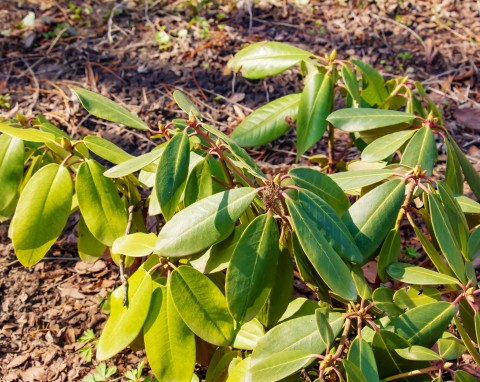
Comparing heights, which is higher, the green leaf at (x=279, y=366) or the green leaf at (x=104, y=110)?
the green leaf at (x=104, y=110)

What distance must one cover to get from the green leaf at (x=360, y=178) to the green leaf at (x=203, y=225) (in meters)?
0.28

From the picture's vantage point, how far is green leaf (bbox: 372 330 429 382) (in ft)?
3.60

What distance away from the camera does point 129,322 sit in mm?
1172

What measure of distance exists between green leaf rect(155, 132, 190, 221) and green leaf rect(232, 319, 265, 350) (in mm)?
374

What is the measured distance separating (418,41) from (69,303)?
2426mm

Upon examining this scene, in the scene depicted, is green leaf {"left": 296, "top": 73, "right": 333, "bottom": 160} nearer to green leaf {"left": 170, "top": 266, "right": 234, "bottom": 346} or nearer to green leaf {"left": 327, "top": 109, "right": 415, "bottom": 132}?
green leaf {"left": 327, "top": 109, "right": 415, "bottom": 132}

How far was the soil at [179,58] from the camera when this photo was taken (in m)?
2.14

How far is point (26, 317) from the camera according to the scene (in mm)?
1837

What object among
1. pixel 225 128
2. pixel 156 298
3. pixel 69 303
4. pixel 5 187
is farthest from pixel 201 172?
pixel 225 128

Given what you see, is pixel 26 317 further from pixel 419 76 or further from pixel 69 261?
pixel 419 76

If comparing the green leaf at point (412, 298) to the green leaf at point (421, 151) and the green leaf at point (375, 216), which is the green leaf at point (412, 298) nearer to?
the green leaf at point (375, 216)

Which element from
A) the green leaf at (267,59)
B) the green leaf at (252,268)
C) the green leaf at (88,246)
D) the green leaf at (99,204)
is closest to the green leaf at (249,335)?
the green leaf at (252,268)

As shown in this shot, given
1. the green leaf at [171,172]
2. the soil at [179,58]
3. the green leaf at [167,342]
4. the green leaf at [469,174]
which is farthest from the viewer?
the soil at [179,58]

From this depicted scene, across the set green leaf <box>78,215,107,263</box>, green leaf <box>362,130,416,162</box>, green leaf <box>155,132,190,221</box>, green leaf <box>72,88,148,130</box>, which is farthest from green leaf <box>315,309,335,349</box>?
green leaf <box>78,215,107,263</box>
